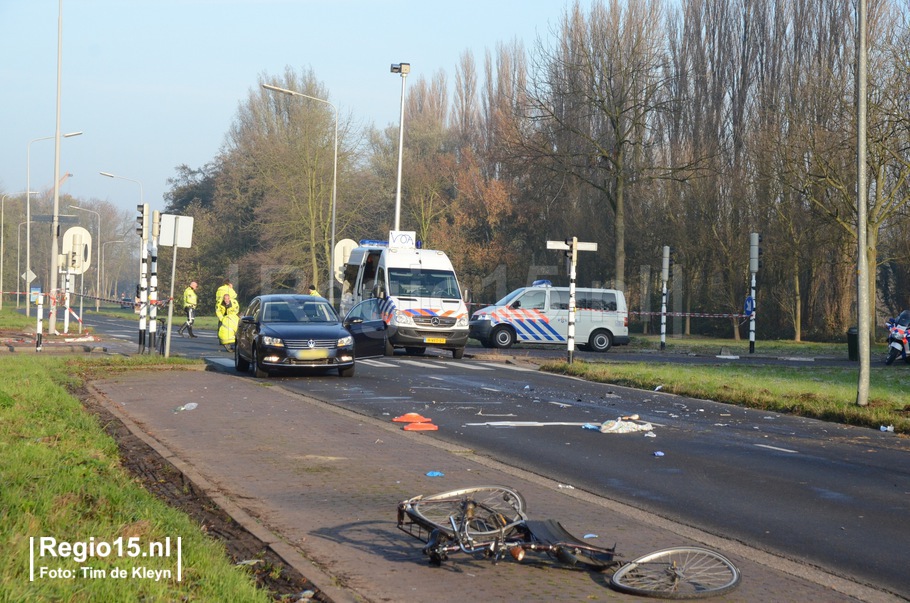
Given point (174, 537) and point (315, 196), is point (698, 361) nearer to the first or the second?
point (174, 537)

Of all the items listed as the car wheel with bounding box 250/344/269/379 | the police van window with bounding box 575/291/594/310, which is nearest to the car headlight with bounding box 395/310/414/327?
the car wheel with bounding box 250/344/269/379

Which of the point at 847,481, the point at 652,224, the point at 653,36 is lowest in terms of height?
the point at 847,481

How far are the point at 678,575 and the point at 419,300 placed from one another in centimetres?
2091

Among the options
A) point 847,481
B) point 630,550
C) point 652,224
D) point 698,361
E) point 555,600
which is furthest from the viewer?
point 652,224

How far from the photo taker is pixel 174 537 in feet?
19.2

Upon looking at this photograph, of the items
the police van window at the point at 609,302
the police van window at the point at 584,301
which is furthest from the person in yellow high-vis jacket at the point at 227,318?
the police van window at the point at 609,302

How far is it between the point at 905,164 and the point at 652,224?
50.0 ft

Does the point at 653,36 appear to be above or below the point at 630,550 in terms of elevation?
above

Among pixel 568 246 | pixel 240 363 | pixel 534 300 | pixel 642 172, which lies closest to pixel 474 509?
pixel 240 363

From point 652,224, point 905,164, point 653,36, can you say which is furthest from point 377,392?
point 652,224

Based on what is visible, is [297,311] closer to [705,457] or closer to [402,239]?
[402,239]

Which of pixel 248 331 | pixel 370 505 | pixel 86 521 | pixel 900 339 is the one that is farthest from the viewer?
pixel 900 339

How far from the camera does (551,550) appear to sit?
5723 millimetres

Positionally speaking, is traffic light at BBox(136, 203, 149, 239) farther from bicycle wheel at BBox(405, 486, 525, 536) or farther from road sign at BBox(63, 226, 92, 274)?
bicycle wheel at BBox(405, 486, 525, 536)
